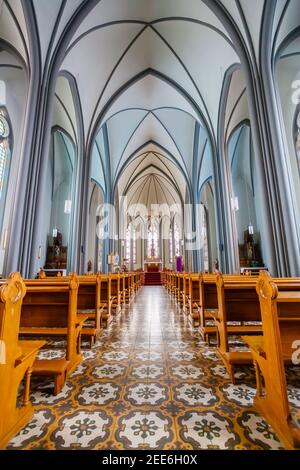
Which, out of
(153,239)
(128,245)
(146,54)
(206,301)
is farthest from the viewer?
(153,239)

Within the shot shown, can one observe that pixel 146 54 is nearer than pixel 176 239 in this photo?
Yes

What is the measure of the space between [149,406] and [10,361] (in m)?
1.22

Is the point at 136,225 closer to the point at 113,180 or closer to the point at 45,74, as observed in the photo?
the point at 113,180

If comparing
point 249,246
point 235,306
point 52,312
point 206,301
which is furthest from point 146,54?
point 249,246

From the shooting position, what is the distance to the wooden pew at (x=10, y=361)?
1432 millimetres

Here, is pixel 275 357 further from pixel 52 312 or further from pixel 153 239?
pixel 153 239

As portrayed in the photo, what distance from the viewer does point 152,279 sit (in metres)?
19.9

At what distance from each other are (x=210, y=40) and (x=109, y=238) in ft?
36.7

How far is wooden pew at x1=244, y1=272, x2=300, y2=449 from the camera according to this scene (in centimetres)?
147

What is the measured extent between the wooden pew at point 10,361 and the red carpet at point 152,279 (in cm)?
1780

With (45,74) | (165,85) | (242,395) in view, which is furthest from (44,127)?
(165,85)

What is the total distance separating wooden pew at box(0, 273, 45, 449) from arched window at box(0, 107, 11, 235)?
9.73 m

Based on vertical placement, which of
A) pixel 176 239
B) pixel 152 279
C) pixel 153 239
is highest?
pixel 153 239

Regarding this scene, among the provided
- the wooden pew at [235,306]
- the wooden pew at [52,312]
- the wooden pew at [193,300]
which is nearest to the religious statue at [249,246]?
the wooden pew at [193,300]
